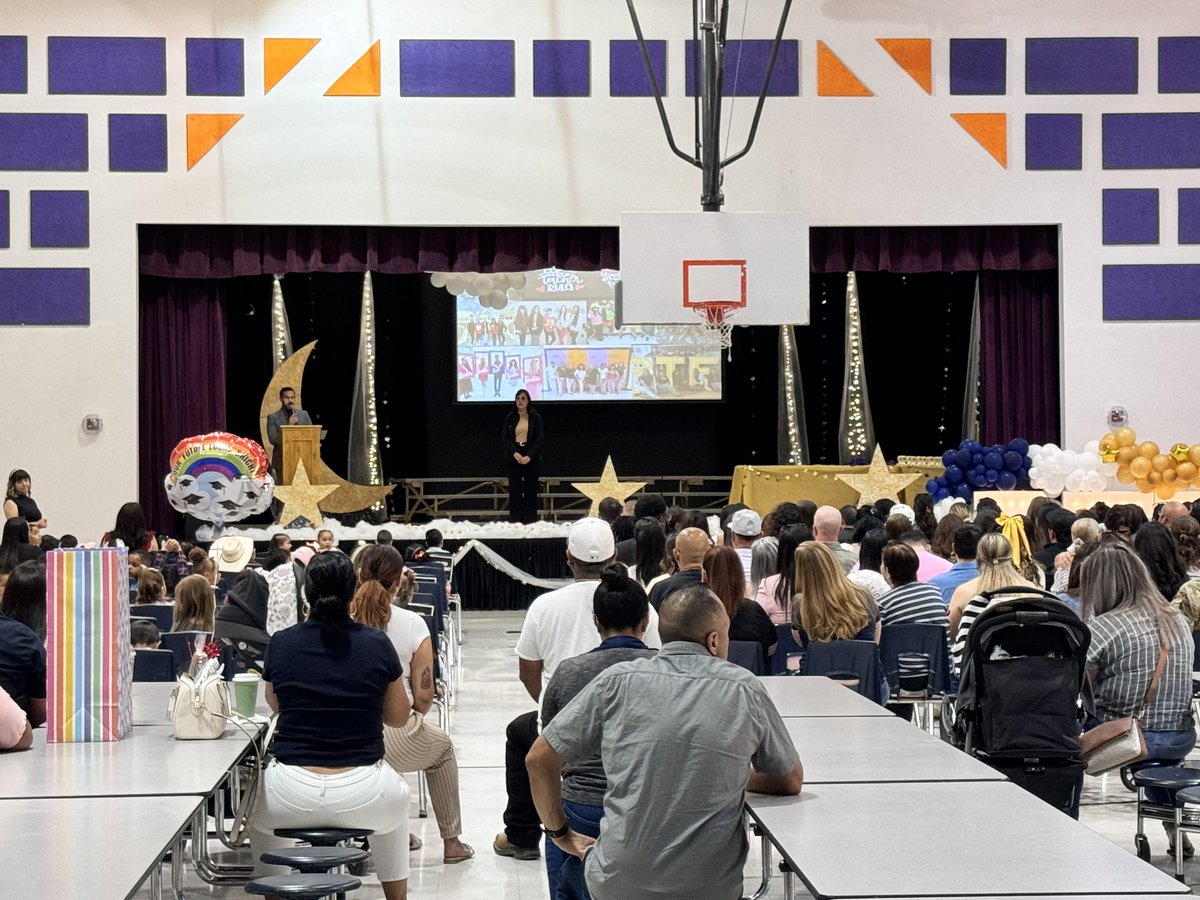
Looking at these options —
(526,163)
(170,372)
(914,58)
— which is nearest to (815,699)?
(526,163)

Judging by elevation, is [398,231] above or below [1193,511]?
above

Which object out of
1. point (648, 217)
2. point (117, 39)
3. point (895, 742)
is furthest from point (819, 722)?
point (117, 39)

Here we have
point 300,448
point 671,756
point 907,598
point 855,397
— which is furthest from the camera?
point 855,397

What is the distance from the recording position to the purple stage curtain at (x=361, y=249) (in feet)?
48.7

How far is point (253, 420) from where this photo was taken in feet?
61.8

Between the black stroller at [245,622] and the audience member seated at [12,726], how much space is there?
2.39 meters

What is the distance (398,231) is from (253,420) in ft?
15.6

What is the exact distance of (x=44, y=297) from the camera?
14.5 metres

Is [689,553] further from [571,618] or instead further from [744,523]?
[744,523]

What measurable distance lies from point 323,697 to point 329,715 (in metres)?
0.05

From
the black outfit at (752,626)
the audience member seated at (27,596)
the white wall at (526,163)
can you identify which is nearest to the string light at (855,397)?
the white wall at (526,163)

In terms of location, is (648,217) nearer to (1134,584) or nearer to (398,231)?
(398,231)

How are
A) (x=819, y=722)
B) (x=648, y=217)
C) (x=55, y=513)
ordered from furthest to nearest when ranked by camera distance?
(x=55, y=513) → (x=648, y=217) → (x=819, y=722)

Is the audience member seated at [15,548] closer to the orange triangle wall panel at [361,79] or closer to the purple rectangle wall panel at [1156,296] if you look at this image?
the orange triangle wall panel at [361,79]
